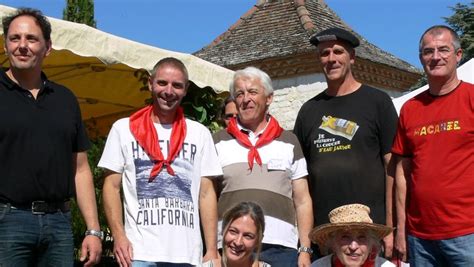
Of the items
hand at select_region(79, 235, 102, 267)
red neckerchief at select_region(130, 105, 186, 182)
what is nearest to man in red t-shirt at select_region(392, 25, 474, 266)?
red neckerchief at select_region(130, 105, 186, 182)

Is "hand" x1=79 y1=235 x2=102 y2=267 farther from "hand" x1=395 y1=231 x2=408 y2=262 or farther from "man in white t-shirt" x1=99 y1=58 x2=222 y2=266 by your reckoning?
"hand" x1=395 y1=231 x2=408 y2=262

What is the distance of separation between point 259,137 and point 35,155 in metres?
1.26

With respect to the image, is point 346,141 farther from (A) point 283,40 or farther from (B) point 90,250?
(A) point 283,40

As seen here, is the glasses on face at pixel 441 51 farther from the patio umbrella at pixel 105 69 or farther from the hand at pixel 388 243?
the patio umbrella at pixel 105 69

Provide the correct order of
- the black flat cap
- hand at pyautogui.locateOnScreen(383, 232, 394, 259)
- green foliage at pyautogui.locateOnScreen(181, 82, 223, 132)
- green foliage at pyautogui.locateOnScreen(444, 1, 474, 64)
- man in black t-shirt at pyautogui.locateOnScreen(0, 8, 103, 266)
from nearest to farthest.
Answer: man in black t-shirt at pyautogui.locateOnScreen(0, 8, 103, 266) → hand at pyautogui.locateOnScreen(383, 232, 394, 259) → the black flat cap → green foliage at pyautogui.locateOnScreen(181, 82, 223, 132) → green foliage at pyautogui.locateOnScreen(444, 1, 474, 64)

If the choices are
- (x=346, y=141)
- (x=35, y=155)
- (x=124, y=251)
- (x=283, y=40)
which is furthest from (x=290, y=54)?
(x=35, y=155)

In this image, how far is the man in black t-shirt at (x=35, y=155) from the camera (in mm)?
3281

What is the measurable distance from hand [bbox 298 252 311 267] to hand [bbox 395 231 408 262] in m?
0.47

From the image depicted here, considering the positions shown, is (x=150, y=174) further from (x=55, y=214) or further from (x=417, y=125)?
(x=417, y=125)

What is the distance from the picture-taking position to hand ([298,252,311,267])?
3.97 meters

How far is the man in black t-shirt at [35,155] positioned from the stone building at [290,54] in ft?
38.8

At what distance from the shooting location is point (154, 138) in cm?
370

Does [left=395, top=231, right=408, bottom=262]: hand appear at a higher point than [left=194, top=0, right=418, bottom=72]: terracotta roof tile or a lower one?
lower

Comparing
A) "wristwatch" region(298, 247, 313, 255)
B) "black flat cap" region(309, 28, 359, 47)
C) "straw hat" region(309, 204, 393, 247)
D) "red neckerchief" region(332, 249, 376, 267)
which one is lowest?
"red neckerchief" region(332, 249, 376, 267)
